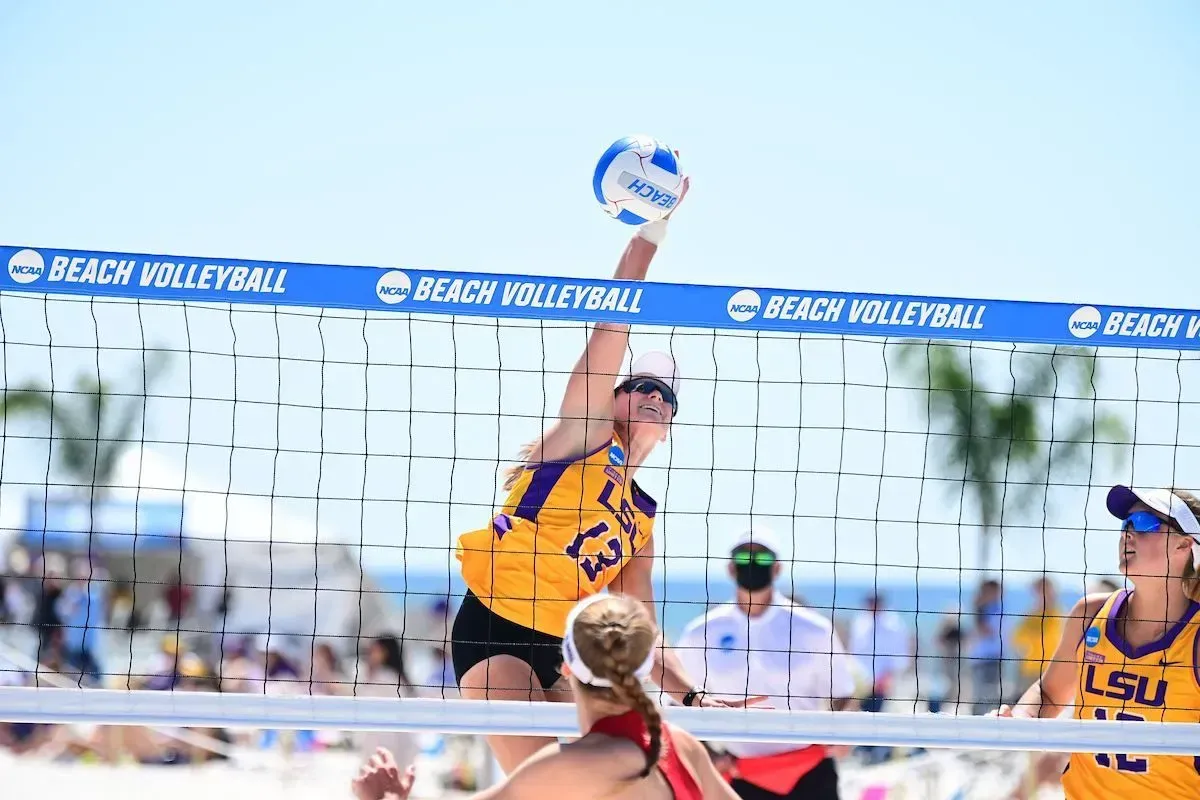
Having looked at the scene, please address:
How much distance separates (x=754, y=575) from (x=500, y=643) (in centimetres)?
154

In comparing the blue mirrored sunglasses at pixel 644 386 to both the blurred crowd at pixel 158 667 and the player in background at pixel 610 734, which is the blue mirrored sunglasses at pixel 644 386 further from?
the player in background at pixel 610 734

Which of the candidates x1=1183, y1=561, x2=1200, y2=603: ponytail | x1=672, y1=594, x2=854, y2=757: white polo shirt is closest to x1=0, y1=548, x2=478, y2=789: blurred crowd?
x1=672, y1=594, x2=854, y2=757: white polo shirt

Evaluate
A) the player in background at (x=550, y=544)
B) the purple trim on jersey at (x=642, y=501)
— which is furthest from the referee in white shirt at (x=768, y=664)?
the player in background at (x=550, y=544)

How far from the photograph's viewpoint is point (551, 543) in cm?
429

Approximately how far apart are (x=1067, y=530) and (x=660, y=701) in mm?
1557

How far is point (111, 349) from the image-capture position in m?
4.80

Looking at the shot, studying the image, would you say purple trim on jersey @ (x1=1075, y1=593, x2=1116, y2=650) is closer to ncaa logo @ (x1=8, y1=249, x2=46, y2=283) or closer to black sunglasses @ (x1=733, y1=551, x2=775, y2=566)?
black sunglasses @ (x1=733, y1=551, x2=775, y2=566)

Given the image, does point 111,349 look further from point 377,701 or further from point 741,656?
point 741,656

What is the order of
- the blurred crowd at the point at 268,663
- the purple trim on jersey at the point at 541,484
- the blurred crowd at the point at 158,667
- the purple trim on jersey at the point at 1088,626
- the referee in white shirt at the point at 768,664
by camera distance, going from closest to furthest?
1. the purple trim on jersey at the point at 541,484
2. the purple trim on jersey at the point at 1088,626
3. the referee in white shirt at the point at 768,664
4. the blurred crowd at the point at 268,663
5. the blurred crowd at the point at 158,667

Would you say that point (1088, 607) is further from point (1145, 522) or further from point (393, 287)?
point (393, 287)

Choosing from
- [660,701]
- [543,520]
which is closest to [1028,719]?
[660,701]

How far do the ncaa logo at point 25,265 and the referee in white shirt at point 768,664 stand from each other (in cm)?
269

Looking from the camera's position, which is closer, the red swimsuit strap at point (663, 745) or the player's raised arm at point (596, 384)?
the red swimsuit strap at point (663, 745)

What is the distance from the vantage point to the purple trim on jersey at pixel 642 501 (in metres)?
4.44
